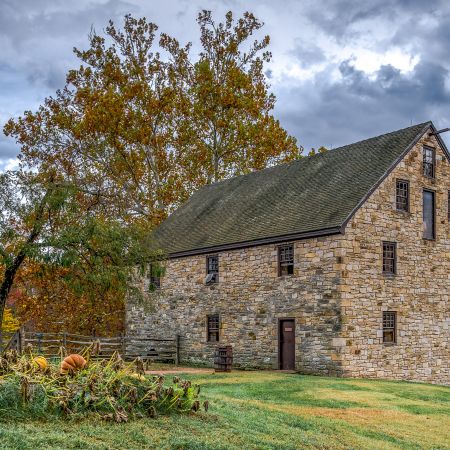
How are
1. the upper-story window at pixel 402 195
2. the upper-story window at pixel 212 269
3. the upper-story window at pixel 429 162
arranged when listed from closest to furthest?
the upper-story window at pixel 402 195, the upper-story window at pixel 429 162, the upper-story window at pixel 212 269

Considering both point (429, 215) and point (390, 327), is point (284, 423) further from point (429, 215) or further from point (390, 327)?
point (429, 215)

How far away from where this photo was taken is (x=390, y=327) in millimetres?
24828

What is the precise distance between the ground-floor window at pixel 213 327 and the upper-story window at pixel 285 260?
4206 mm

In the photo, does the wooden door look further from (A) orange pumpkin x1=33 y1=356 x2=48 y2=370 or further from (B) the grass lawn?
(A) orange pumpkin x1=33 y1=356 x2=48 y2=370

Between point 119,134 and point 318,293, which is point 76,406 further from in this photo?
point 119,134

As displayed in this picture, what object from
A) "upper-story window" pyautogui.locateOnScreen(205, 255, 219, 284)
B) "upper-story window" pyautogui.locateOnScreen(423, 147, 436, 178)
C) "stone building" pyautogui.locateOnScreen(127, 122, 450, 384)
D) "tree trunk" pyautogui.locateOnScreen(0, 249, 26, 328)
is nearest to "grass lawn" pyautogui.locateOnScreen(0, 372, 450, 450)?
"stone building" pyautogui.locateOnScreen(127, 122, 450, 384)

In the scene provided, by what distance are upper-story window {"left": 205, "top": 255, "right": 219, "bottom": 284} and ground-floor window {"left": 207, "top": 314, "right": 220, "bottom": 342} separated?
4.78ft

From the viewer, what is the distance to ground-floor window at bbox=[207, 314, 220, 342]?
1121 inches

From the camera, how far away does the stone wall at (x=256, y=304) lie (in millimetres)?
23734

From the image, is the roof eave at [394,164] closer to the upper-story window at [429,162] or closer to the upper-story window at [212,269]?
the upper-story window at [429,162]

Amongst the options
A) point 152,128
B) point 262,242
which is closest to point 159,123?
point 152,128

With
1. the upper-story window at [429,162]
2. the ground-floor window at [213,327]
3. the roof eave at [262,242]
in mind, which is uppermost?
the upper-story window at [429,162]

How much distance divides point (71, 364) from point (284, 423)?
3.86 metres

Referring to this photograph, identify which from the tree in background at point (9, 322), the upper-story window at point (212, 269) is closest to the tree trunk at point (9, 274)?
the upper-story window at point (212, 269)
